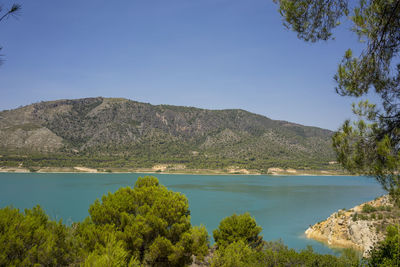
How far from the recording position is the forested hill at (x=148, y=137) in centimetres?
10619

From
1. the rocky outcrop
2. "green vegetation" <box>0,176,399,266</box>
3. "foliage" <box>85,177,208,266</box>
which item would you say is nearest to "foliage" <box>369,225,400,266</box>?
"green vegetation" <box>0,176,399,266</box>

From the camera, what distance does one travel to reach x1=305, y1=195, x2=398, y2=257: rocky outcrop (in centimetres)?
1767

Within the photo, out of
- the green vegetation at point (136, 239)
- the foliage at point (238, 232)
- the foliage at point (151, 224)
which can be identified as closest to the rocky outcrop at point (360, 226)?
the foliage at point (238, 232)

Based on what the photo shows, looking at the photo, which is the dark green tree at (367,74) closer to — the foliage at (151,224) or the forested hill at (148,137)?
the foliage at (151,224)

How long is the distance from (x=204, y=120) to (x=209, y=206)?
379ft

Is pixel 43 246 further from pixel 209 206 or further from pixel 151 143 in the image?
pixel 151 143

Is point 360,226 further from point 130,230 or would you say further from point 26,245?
point 26,245

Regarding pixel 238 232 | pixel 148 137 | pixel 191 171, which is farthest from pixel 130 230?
pixel 148 137

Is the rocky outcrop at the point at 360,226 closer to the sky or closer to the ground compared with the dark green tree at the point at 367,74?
closer to the ground

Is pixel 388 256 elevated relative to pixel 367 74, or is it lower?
lower

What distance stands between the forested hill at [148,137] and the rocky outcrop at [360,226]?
8161 centimetres

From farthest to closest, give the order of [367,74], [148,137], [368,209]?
[148,137] < [368,209] < [367,74]

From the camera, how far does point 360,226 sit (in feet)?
61.3

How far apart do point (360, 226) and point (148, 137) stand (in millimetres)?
124390
